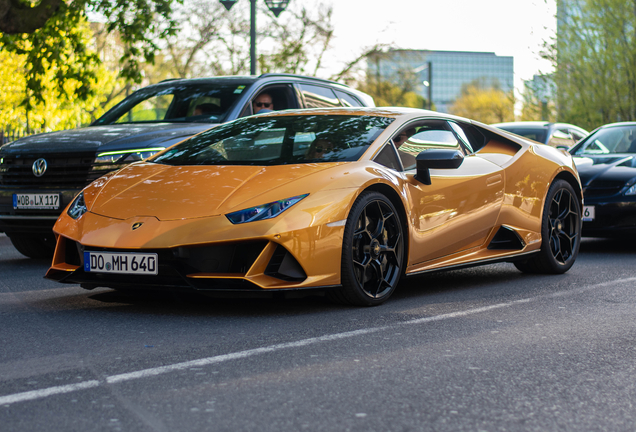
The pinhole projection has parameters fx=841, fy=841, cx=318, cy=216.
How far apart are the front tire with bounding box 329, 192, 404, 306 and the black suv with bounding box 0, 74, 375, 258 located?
8.98ft

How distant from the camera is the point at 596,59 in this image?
83.1ft

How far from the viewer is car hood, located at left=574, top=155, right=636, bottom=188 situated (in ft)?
29.0

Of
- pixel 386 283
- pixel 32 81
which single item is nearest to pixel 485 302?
pixel 386 283

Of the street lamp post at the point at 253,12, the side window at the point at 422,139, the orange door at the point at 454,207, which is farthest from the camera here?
the street lamp post at the point at 253,12

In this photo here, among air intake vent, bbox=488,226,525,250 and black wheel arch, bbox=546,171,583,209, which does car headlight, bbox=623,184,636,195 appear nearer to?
black wheel arch, bbox=546,171,583,209

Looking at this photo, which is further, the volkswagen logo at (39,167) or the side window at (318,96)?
the side window at (318,96)

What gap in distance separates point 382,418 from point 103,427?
973 millimetres

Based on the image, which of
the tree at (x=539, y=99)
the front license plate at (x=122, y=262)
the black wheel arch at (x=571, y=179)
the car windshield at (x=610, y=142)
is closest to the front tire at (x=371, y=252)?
the front license plate at (x=122, y=262)

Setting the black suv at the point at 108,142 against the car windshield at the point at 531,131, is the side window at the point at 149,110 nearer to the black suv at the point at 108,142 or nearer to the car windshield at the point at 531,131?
the black suv at the point at 108,142

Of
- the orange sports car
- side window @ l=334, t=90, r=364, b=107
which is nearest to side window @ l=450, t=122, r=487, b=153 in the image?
the orange sports car

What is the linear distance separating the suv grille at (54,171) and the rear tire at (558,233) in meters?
3.75

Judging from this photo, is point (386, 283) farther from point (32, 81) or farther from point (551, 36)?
point (551, 36)

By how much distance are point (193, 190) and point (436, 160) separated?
64.1 inches

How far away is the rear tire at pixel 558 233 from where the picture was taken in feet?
22.7
